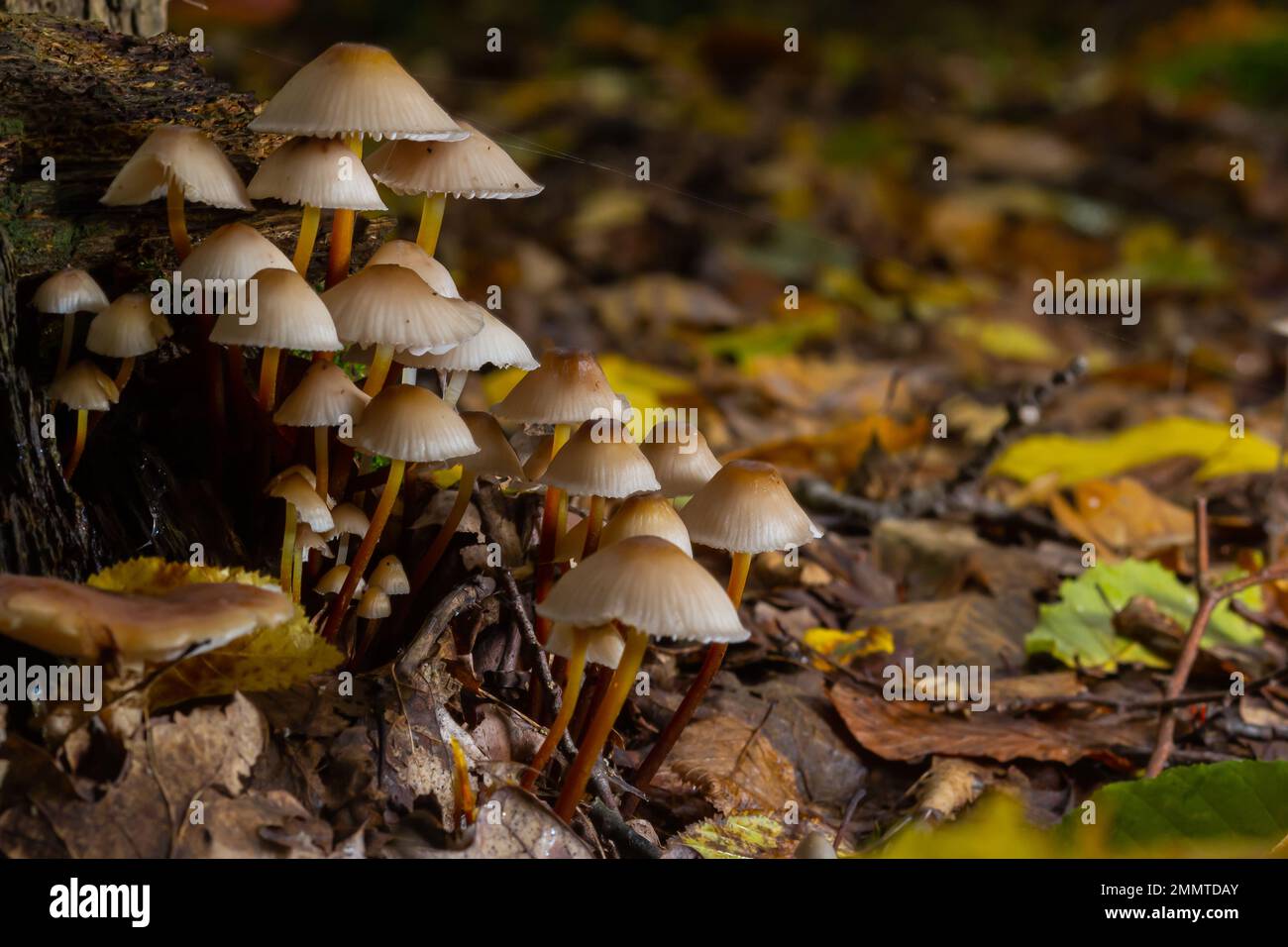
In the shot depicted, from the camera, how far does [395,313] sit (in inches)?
79.6

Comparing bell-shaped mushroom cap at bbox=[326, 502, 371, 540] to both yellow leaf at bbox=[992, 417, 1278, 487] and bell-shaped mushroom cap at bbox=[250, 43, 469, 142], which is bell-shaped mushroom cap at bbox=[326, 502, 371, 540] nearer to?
bell-shaped mushroom cap at bbox=[250, 43, 469, 142]

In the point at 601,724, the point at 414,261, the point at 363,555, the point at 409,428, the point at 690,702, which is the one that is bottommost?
the point at 690,702

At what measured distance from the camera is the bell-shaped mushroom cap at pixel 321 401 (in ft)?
6.84

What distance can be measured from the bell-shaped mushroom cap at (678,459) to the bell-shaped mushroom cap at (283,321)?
1.99 feet

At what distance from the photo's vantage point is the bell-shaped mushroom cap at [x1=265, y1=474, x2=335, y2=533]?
2104 millimetres

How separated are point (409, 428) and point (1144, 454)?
3.37 metres

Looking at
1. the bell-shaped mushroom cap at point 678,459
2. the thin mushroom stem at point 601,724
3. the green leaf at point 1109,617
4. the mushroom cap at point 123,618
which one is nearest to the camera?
the mushroom cap at point 123,618

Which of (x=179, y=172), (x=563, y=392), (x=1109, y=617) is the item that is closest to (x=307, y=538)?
(x=563, y=392)

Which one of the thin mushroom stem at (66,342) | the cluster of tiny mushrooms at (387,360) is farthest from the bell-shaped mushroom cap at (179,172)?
the thin mushroom stem at (66,342)

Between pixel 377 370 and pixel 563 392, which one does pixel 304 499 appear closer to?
pixel 377 370

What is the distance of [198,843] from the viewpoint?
173cm

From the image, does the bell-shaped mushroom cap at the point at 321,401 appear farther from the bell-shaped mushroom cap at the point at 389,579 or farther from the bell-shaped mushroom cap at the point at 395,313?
the bell-shaped mushroom cap at the point at 389,579

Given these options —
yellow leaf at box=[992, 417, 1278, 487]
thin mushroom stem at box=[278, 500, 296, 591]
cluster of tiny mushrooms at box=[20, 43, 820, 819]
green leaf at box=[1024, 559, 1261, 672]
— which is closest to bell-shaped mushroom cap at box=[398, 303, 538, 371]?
cluster of tiny mushrooms at box=[20, 43, 820, 819]
